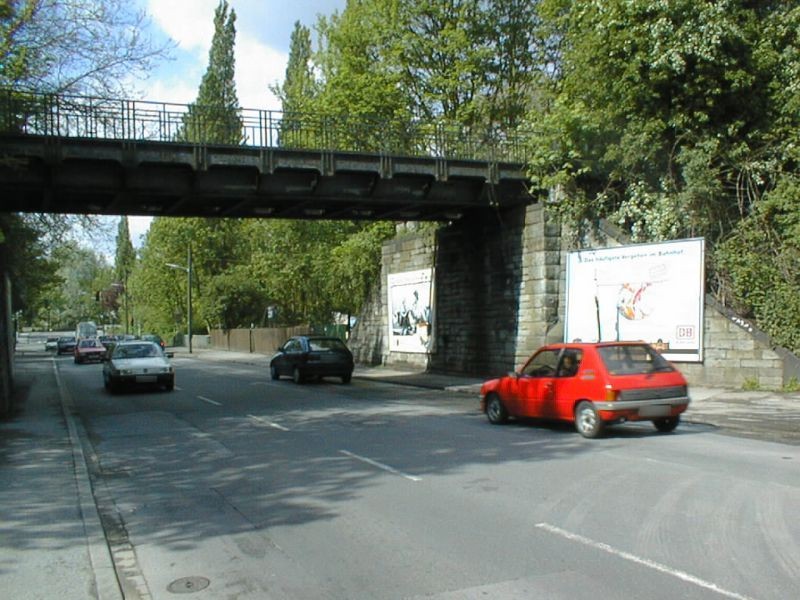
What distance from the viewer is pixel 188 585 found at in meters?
5.46

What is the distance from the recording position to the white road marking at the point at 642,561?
494cm

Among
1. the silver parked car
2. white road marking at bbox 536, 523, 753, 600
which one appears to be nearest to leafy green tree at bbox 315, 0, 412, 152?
the silver parked car

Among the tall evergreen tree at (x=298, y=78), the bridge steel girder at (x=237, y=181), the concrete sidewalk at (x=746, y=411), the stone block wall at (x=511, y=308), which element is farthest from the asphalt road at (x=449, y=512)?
the tall evergreen tree at (x=298, y=78)

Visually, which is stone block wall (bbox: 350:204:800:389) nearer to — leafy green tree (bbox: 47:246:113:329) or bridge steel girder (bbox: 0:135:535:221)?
bridge steel girder (bbox: 0:135:535:221)

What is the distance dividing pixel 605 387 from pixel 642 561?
Answer: 20.2 ft

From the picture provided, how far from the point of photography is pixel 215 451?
11.5m

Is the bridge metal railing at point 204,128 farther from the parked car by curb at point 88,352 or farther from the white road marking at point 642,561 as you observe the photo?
the parked car by curb at point 88,352

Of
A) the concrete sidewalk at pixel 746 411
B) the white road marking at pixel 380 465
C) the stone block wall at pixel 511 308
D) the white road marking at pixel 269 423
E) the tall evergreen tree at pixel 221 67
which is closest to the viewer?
the white road marking at pixel 380 465

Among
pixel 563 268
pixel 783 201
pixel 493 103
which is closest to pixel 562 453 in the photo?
pixel 783 201

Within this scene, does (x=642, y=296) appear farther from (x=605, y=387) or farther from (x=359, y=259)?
(x=359, y=259)

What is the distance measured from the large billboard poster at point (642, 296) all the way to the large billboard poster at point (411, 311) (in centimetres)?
779

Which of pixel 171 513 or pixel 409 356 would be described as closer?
pixel 171 513

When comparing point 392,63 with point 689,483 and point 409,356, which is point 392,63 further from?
point 689,483

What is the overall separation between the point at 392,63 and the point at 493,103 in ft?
16.3
